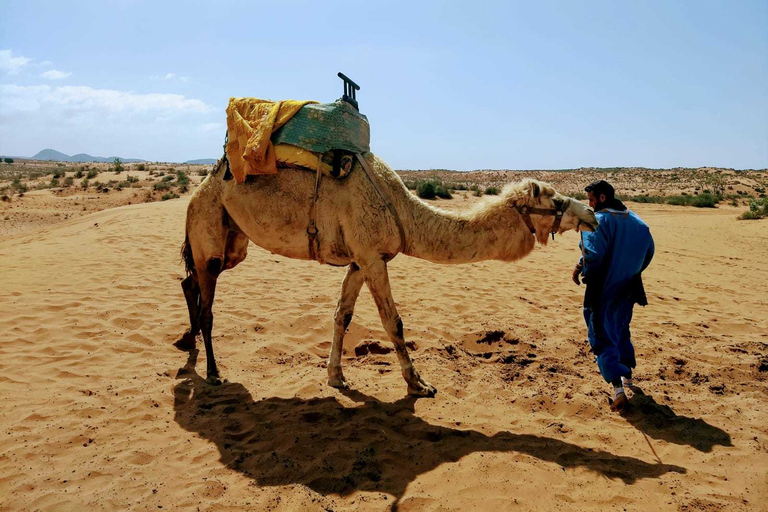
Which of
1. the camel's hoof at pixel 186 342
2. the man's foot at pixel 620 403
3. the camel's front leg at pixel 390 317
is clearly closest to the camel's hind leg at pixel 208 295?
the camel's hoof at pixel 186 342

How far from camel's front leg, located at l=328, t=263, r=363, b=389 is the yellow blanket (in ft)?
4.18

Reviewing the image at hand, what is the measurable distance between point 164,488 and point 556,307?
21.3 feet

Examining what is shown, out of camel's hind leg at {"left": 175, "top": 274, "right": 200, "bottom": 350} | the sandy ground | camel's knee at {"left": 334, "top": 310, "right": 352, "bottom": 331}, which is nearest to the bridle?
the sandy ground

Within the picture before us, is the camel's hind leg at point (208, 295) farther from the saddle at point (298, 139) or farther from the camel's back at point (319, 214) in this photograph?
the saddle at point (298, 139)

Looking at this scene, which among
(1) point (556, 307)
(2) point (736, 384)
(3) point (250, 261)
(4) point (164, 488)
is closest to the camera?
(4) point (164, 488)

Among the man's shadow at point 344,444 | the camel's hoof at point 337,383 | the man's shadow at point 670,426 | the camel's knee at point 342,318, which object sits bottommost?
the man's shadow at point 344,444

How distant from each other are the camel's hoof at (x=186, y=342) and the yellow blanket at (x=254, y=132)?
226 centimetres

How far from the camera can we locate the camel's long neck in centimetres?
428

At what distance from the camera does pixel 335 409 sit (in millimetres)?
4484

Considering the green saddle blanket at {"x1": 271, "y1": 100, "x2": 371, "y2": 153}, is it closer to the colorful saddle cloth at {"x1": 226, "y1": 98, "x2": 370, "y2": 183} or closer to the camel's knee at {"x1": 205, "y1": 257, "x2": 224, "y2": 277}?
the colorful saddle cloth at {"x1": 226, "y1": 98, "x2": 370, "y2": 183}

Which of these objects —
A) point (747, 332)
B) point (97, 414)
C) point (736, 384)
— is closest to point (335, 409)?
point (97, 414)

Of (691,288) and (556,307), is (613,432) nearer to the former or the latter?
(556,307)

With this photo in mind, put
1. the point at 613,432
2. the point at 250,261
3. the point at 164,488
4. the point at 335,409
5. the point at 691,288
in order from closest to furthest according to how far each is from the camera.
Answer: the point at 164,488 < the point at 613,432 < the point at 335,409 < the point at 691,288 < the point at 250,261

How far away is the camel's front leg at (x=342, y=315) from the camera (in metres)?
4.90
